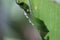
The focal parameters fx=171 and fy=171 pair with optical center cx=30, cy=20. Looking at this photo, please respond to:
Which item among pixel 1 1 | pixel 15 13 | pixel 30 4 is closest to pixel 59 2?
pixel 30 4

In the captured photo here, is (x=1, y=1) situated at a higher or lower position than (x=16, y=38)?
higher

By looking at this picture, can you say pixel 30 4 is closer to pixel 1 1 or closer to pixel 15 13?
pixel 15 13

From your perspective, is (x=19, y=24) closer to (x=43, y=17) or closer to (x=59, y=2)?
(x=43, y=17)

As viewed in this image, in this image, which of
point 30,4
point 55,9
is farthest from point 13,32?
point 55,9

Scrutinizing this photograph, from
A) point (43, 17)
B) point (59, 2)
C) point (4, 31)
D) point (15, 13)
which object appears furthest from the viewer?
point (4, 31)

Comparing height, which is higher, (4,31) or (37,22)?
(4,31)

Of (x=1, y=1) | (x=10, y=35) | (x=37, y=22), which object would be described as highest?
(x=1, y=1)

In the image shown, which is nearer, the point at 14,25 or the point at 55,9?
the point at 55,9

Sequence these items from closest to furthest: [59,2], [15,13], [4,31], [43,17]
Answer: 1. [59,2]
2. [43,17]
3. [15,13]
4. [4,31]

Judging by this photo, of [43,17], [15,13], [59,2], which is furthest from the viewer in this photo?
[15,13]
